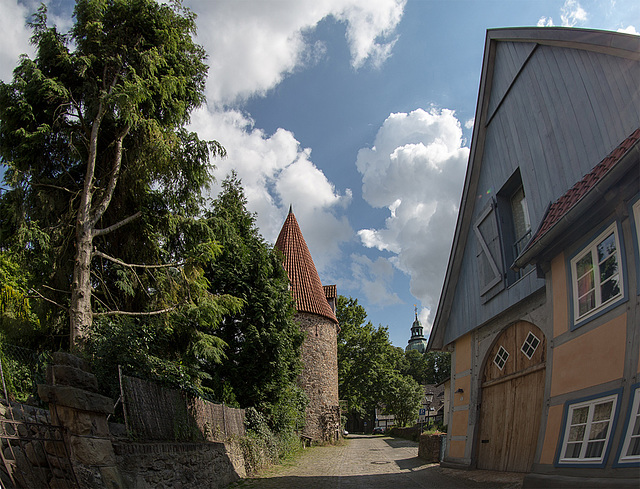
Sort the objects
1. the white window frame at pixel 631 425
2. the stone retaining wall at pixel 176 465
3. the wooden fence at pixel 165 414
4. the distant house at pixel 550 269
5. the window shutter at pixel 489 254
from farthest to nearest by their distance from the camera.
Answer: the window shutter at pixel 489 254 < the wooden fence at pixel 165 414 < the stone retaining wall at pixel 176 465 < the distant house at pixel 550 269 < the white window frame at pixel 631 425

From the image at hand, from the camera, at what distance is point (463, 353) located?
1011 centimetres

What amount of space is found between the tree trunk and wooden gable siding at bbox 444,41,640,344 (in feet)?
26.4

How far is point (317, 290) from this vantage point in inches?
934

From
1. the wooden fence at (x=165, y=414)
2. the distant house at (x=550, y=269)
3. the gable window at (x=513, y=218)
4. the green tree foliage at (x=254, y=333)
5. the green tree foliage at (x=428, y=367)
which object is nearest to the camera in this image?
the distant house at (x=550, y=269)

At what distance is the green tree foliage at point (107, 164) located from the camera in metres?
8.98

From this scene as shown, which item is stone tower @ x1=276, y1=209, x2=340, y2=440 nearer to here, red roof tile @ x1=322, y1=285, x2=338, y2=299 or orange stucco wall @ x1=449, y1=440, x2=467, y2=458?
red roof tile @ x1=322, y1=285, x2=338, y2=299

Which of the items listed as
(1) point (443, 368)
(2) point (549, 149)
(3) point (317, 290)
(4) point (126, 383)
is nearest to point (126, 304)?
(4) point (126, 383)

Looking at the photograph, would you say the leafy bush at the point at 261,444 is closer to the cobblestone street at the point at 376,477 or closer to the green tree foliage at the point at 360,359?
the cobblestone street at the point at 376,477

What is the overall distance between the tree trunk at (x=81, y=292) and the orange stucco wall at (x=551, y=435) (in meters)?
7.68

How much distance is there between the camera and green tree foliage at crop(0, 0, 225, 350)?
29.5ft

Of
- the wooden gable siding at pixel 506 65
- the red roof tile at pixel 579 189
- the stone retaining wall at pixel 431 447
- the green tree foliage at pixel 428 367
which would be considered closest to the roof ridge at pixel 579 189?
the red roof tile at pixel 579 189

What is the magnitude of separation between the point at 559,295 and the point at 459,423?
17.1 ft

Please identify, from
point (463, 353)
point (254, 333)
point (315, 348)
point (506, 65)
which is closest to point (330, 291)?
point (315, 348)

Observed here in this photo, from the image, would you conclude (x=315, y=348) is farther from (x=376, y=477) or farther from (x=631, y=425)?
(x=631, y=425)
